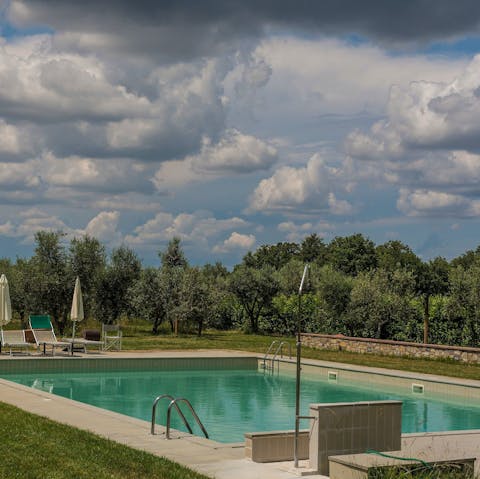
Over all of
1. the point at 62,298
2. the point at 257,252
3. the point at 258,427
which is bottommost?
the point at 258,427

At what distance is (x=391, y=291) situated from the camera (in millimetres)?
35500

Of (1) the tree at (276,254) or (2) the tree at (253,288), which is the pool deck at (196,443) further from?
(1) the tree at (276,254)

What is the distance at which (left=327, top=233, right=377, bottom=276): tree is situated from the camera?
250 ft

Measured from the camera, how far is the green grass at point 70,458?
8453 mm

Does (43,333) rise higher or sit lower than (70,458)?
higher

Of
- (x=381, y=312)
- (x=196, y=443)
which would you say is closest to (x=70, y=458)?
(x=196, y=443)

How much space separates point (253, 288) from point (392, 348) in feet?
44.2

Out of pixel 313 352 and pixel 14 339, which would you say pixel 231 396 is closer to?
pixel 14 339

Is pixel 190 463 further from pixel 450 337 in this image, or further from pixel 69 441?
pixel 450 337

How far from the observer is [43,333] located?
80.0 feet

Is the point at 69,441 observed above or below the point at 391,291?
below

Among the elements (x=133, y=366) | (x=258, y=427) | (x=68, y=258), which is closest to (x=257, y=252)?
(x=68, y=258)

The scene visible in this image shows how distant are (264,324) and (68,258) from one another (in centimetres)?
1146

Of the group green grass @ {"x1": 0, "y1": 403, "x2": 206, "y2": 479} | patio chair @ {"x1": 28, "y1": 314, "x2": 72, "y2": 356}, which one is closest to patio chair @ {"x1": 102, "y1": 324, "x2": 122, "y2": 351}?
patio chair @ {"x1": 28, "y1": 314, "x2": 72, "y2": 356}
